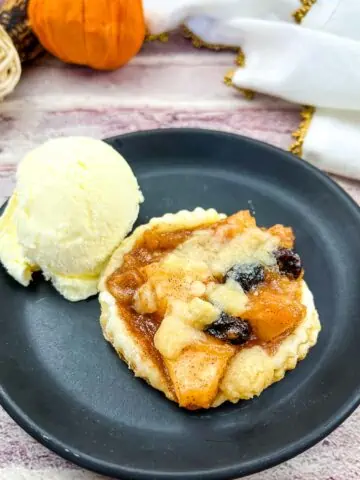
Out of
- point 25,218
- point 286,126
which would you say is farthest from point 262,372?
point 286,126

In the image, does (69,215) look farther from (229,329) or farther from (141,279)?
(229,329)

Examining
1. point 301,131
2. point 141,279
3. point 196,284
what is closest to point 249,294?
point 196,284

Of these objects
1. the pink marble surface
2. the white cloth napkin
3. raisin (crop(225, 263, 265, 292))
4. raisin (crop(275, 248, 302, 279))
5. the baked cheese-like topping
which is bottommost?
the pink marble surface

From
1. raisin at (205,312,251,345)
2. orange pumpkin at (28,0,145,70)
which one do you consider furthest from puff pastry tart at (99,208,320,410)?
orange pumpkin at (28,0,145,70)

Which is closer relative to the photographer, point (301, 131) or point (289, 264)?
point (289, 264)

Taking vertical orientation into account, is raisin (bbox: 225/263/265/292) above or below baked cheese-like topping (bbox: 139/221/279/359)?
above

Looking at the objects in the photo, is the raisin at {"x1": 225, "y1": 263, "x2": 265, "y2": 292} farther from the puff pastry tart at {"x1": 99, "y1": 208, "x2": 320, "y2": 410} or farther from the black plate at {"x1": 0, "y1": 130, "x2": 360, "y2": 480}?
the black plate at {"x1": 0, "y1": 130, "x2": 360, "y2": 480}

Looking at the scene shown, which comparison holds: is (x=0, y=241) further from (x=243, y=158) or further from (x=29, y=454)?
(x=243, y=158)
